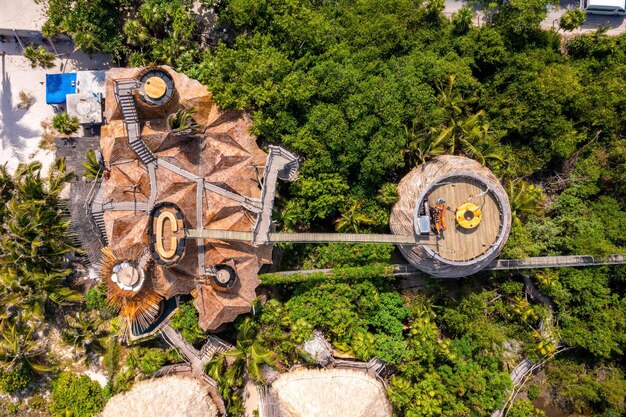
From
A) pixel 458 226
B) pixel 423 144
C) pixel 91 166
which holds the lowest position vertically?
pixel 458 226

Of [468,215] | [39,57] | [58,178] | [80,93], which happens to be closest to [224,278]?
[58,178]

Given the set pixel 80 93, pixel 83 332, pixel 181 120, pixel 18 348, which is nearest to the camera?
pixel 181 120

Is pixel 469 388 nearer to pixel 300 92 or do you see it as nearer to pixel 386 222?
pixel 386 222

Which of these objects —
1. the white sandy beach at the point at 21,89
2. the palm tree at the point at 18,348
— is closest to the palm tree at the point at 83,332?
the palm tree at the point at 18,348

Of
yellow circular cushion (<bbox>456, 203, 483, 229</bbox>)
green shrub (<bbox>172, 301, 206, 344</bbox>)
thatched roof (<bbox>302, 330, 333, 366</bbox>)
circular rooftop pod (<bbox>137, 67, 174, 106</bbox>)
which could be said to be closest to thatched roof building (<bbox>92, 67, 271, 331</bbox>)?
circular rooftop pod (<bbox>137, 67, 174, 106</bbox>)

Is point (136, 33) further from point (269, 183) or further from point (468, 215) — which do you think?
point (468, 215)

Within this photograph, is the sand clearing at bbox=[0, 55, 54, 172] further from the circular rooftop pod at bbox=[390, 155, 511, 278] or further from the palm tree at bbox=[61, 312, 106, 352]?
the circular rooftop pod at bbox=[390, 155, 511, 278]
